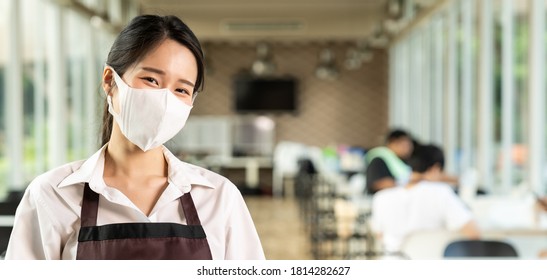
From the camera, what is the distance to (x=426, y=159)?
4.26 metres

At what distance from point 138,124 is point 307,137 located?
13.3 meters

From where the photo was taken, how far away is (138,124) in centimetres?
90

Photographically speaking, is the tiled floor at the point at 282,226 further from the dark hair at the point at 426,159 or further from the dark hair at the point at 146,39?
the dark hair at the point at 146,39

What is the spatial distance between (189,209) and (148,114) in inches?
5.4

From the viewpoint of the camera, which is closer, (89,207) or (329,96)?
(89,207)

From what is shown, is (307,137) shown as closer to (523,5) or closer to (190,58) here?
(523,5)

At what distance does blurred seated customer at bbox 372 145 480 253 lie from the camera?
371 cm

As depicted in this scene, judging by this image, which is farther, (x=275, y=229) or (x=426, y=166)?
(x=275, y=229)

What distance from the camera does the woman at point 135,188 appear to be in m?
0.89

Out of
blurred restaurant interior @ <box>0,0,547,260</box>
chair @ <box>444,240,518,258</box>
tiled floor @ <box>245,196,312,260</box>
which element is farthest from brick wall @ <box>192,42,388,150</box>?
chair @ <box>444,240,518,258</box>

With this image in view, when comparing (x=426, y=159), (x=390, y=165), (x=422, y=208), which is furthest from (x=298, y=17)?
(x=422, y=208)

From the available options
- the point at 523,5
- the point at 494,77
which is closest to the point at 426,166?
the point at 523,5

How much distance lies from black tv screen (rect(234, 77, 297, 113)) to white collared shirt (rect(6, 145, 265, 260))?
13.0m

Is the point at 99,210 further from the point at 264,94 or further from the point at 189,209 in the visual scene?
the point at 264,94
